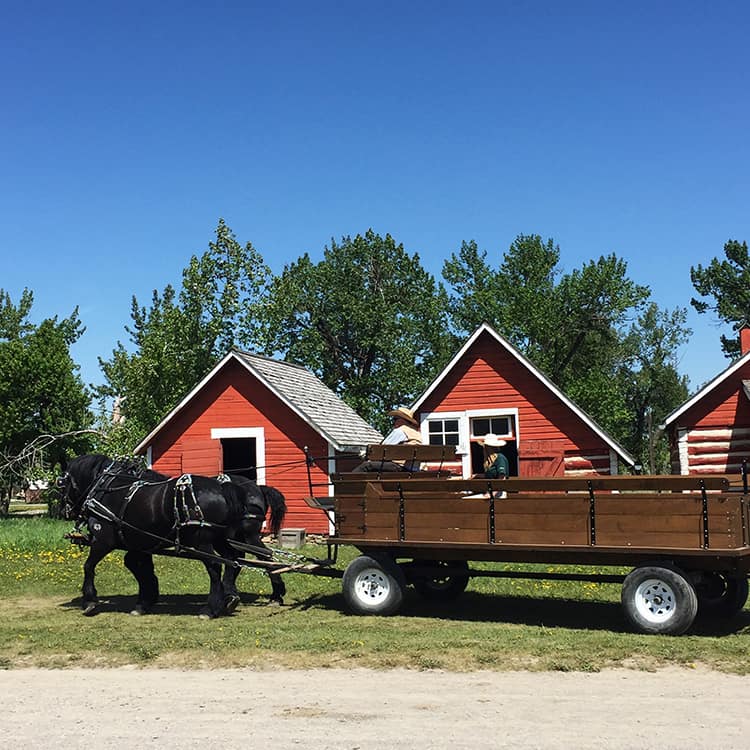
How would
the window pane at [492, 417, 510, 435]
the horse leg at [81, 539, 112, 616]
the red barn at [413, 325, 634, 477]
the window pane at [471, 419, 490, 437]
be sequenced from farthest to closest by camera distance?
the window pane at [471, 419, 490, 437], the window pane at [492, 417, 510, 435], the red barn at [413, 325, 634, 477], the horse leg at [81, 539, 112, 616]

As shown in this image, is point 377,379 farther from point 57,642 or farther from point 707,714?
point 707,714

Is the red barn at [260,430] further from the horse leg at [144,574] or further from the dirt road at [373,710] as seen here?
the dirt road at [373,710]

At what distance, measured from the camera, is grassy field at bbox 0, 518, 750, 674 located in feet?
27.4

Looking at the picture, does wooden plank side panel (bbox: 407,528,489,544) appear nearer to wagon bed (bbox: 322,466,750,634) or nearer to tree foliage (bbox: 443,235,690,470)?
wagon bed (bbox: 322,466,750,634)

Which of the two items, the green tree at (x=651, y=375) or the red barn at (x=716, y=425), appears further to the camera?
the green tree at (x=651, y=375)

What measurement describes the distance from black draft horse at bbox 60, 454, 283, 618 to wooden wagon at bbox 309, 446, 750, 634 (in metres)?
1.35

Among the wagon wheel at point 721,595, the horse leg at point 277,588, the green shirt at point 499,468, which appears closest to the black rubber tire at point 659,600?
the wagon wheel at point 721,595

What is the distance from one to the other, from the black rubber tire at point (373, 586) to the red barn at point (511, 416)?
11.1m

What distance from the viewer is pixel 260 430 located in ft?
72.3

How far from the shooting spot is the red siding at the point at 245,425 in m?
21.6

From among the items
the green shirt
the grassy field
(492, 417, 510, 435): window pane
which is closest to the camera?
the grassy field

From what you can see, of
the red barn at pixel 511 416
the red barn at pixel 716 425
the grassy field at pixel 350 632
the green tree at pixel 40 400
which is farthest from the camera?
the green tree at pixel 40 400

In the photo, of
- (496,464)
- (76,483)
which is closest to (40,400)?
(76,483)

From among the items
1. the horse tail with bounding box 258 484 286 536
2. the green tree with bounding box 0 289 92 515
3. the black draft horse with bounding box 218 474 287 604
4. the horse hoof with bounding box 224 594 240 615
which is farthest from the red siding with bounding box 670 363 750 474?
the green tree with bounding box 0 289 92 515
